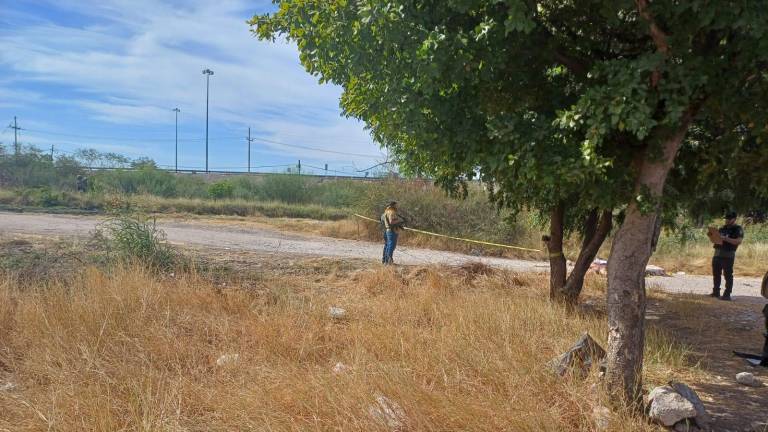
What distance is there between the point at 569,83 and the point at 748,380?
129 inches

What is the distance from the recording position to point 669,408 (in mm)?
3516

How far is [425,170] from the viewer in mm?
7348

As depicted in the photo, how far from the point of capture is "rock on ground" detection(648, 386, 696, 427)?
11.4 feet

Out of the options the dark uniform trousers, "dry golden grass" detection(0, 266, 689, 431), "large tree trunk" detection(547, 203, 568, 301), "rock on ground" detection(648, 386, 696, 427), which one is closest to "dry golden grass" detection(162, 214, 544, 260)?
the dark uniform trousers

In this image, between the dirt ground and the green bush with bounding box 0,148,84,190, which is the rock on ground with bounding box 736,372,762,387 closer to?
the dirt ground

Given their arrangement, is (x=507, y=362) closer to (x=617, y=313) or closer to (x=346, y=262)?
(x=617, y=313)

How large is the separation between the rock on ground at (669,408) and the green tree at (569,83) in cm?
15

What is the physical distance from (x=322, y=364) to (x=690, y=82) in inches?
142

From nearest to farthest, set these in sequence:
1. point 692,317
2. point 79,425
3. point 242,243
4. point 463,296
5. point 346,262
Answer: point 79,425 → point 463,296 → point 692,317 → point 346,262 → point 242,243

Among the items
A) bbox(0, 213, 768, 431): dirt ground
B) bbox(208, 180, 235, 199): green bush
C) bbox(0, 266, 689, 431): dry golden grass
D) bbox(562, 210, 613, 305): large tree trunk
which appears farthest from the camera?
bbox(208, 180, 235, 199): green bush

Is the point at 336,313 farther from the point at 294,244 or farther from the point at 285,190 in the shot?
the point at 285,190

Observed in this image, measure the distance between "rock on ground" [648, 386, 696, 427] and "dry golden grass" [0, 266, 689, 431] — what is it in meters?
0.10

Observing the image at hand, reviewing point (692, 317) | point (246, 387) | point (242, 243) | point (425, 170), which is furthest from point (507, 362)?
point (242, 243)

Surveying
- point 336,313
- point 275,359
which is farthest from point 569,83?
point 336,313
